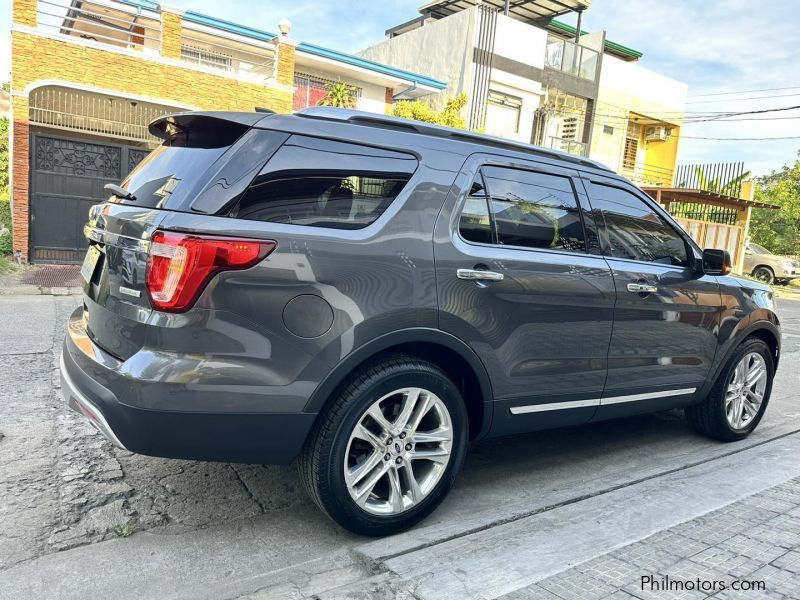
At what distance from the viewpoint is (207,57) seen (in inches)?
671

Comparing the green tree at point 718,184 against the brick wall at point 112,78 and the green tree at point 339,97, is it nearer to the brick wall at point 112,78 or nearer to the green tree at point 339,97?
the green tree at point 339,97

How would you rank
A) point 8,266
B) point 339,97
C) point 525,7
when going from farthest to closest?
point 525,7 < point 339,97 < point 8,266

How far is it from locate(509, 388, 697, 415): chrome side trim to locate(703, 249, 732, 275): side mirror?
80cm

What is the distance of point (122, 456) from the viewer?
3.68 m

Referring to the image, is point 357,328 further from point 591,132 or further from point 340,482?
point 591,132

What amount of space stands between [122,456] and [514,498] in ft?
7.20

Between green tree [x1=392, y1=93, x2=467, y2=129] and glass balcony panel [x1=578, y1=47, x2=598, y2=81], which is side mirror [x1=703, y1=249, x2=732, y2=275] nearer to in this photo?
green tree [x1=392, y1=93, x2=467, y2=129]

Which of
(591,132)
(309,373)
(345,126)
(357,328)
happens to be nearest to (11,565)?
(309,373)

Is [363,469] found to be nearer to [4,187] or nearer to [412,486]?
[412,486]

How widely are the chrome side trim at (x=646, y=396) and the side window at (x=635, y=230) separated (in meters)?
0.83

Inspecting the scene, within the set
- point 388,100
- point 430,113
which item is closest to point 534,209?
point 430,113

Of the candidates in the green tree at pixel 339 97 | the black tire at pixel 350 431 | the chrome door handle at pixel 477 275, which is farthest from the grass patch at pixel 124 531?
the green tree at pixel 339 97

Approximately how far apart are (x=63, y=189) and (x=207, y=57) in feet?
18.3

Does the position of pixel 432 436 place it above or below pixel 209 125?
below
